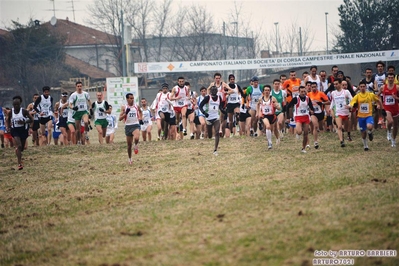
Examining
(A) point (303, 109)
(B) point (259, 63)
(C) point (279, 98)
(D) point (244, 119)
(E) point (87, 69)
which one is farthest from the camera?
(E) point (87, 69)

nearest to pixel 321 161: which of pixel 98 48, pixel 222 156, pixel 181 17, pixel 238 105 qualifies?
pixel 222 156

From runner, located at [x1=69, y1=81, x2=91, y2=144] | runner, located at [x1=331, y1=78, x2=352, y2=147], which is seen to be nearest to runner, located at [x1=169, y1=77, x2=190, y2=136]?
runner, located at [x1=69, y1=81, x2=91, y2=144]

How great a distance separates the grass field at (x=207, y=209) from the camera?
819cm

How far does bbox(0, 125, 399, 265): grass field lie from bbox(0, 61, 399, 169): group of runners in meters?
1.10

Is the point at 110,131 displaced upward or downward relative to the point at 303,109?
downward

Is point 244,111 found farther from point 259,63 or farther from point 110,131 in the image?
point 259,63

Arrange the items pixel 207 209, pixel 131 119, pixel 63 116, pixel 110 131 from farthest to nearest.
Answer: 1. pixel 110 131
2. pixel 63 116
3. pixel 131 119
4. pixel 207 209

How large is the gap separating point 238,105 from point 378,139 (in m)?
5.61

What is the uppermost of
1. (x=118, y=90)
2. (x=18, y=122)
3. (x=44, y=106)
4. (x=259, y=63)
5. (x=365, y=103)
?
(x=259, y=63)

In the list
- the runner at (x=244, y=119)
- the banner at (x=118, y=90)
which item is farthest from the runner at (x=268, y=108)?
the banner at (x=118, y=90)

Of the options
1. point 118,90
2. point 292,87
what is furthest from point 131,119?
point 118,90

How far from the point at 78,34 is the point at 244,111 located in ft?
190

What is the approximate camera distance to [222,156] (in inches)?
725

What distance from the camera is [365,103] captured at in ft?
58.0
